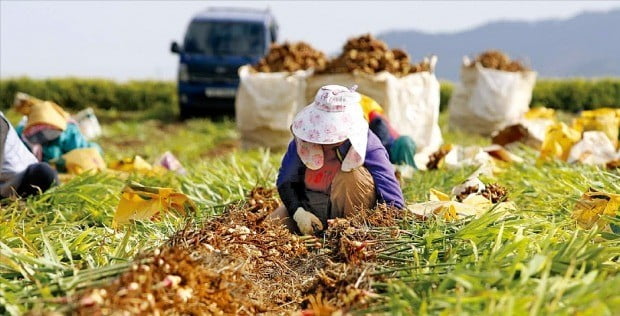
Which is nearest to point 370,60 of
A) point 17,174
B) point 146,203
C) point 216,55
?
point 17,174

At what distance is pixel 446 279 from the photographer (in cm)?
263

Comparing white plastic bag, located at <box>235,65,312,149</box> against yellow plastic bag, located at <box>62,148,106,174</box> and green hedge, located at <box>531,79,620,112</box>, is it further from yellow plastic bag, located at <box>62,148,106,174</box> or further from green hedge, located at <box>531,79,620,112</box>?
green hedge, located at <box>531,79,620,112</box>

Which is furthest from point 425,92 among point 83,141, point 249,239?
point 249,239

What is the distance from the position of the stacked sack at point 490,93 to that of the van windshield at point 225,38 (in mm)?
3665

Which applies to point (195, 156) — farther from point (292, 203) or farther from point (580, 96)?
point (580, 96)

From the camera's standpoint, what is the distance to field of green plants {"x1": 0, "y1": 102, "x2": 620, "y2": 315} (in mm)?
2514

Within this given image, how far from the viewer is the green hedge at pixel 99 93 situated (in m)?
18.0

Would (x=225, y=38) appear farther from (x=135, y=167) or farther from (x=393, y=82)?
(x=135, y=167)

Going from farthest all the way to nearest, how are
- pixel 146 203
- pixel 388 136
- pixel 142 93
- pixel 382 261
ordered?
pixel 142 93
pixel 388 136
pixel 146 203
pixel 382 261

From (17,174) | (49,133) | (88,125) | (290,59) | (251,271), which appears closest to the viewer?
(251,271)

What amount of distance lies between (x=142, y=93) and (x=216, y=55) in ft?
14.6

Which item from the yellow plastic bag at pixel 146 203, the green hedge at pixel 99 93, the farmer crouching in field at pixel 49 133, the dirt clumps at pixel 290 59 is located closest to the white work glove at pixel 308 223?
the yellow plastic bag at pixel 146 203

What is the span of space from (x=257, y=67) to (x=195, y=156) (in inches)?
51.8

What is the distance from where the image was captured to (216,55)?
46.2ft
